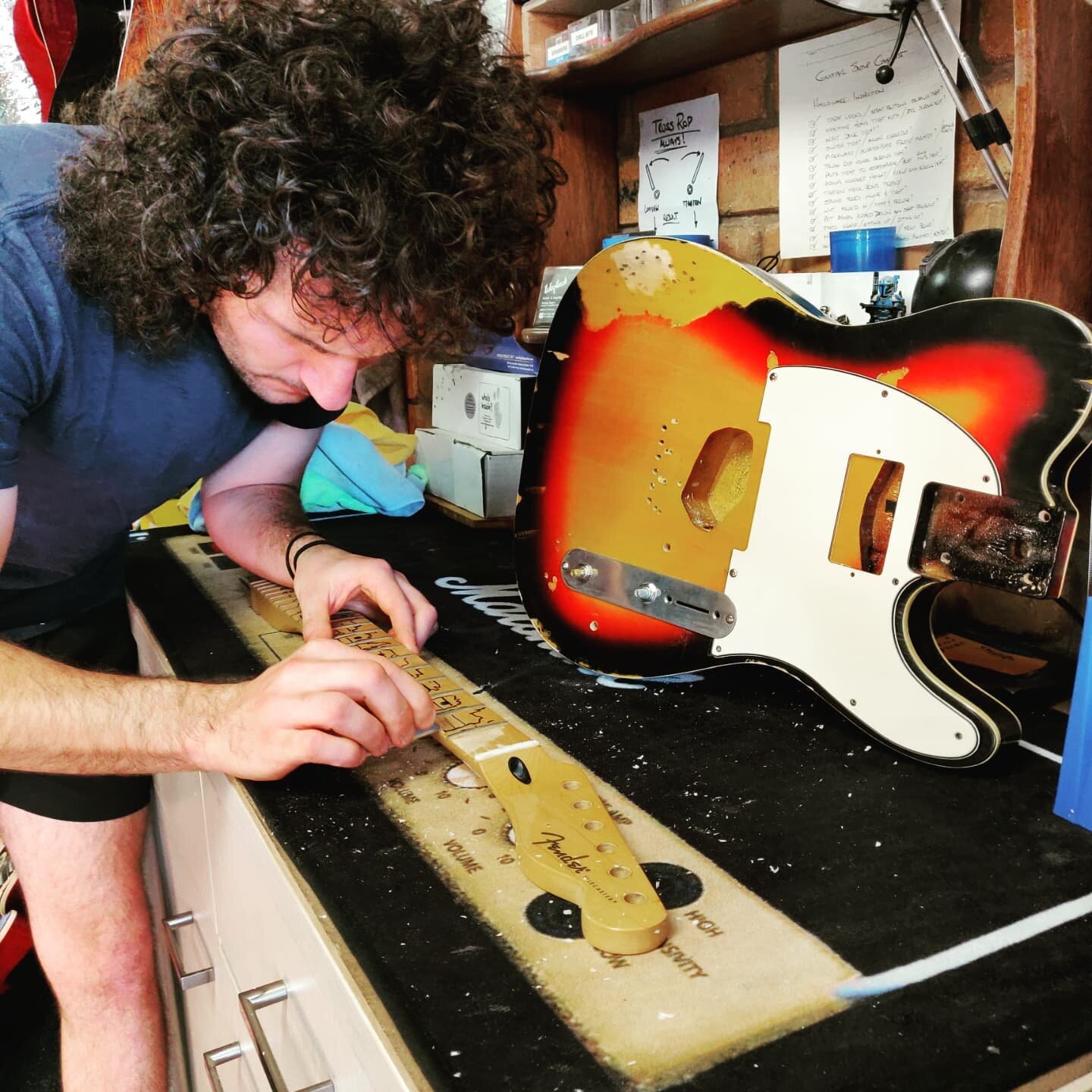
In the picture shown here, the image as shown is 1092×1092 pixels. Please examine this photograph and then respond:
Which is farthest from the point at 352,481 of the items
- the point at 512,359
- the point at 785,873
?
the point at 785,873

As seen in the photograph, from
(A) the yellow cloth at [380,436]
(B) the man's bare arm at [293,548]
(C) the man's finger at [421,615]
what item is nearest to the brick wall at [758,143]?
(B) the man's bare arm at [293,548]

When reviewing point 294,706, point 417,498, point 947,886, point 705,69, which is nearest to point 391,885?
point 294,706

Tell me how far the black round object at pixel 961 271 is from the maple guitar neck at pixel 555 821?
50 centimetres

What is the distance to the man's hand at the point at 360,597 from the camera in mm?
884

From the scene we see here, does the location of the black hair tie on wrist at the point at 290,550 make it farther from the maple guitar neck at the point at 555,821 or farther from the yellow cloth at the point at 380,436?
the yellow cloth at the point at 380,436

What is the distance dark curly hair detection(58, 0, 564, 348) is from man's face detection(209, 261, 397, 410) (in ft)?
0.05

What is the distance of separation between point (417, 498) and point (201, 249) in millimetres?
823

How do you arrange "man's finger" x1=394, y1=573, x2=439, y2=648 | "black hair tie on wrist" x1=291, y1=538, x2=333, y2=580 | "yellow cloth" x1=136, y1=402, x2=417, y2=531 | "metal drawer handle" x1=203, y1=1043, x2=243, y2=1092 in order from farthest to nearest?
1. "yellow cloth" x1=136, y1=402, x2=417, y2=531
2. "black hair tie on wrist" x1=291, y1=538, x2=333, y2=580
3. "man's finger" x1=394, y1=573, x2=439, y2=648
4. "metal drawer handle" x1=203, y1=1043, x2=243, y2=1092

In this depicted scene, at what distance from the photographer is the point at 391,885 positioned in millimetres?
545

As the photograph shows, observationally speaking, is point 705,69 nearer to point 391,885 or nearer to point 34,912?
point 391,885

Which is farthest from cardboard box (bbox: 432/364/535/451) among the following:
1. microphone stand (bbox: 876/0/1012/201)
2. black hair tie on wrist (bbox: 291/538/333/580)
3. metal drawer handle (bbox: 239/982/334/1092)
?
metal drawer handle (bbox: 239/982/334/1092)

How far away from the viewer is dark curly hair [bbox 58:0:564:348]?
2.30 feet

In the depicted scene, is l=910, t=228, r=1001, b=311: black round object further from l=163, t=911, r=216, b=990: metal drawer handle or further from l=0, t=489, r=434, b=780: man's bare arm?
l=163, t=911, r=216, b=990: metal drawer handle

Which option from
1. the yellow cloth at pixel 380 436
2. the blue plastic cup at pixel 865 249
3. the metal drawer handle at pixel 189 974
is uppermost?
the blue plastic cup at pixel 865 249
